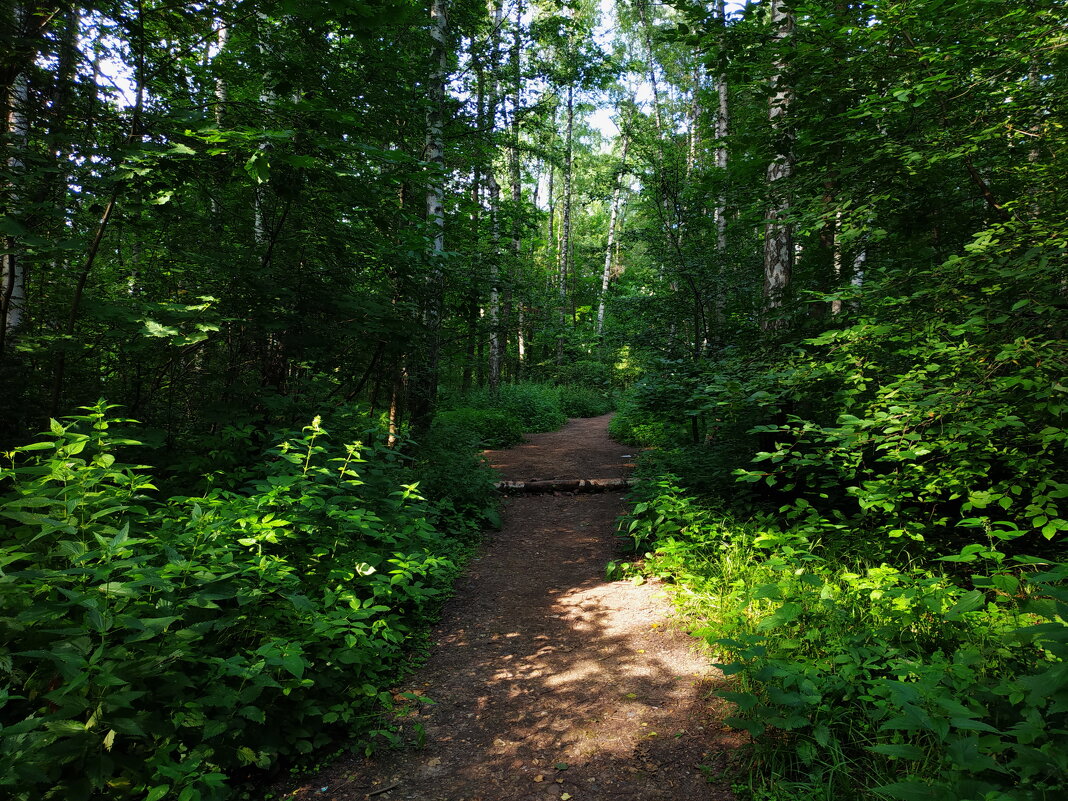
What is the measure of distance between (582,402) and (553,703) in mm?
17842

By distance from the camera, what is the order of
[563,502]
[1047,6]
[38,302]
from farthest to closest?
[563,502] → [38,302] → [1047,6]

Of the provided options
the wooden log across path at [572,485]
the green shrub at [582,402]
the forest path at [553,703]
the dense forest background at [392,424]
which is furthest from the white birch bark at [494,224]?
the forest path at [553,703]

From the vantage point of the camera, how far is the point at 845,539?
187 inches

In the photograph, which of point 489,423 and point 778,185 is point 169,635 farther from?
point 489,423

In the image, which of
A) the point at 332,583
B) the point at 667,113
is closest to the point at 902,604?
the point at 332,583

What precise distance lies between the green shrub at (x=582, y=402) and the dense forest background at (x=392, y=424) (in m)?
13.1

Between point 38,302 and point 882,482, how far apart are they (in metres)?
9.42

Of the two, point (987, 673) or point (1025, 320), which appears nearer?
point (987, 673)

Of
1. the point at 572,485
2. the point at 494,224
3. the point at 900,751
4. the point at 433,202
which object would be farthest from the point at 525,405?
the point at 900,751

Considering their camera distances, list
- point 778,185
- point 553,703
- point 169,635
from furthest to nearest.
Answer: point 778,185, point 553,703, point 169,635

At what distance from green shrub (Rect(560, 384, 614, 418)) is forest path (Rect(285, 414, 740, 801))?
48.1 feet

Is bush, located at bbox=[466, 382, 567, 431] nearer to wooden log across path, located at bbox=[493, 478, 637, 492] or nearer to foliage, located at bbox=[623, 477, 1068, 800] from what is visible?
wooden log across path, located at bbox=[493, 478, 637, 492]

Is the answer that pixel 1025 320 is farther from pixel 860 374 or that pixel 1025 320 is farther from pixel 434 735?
pixel 434 735

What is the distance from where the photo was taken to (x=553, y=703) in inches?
131
